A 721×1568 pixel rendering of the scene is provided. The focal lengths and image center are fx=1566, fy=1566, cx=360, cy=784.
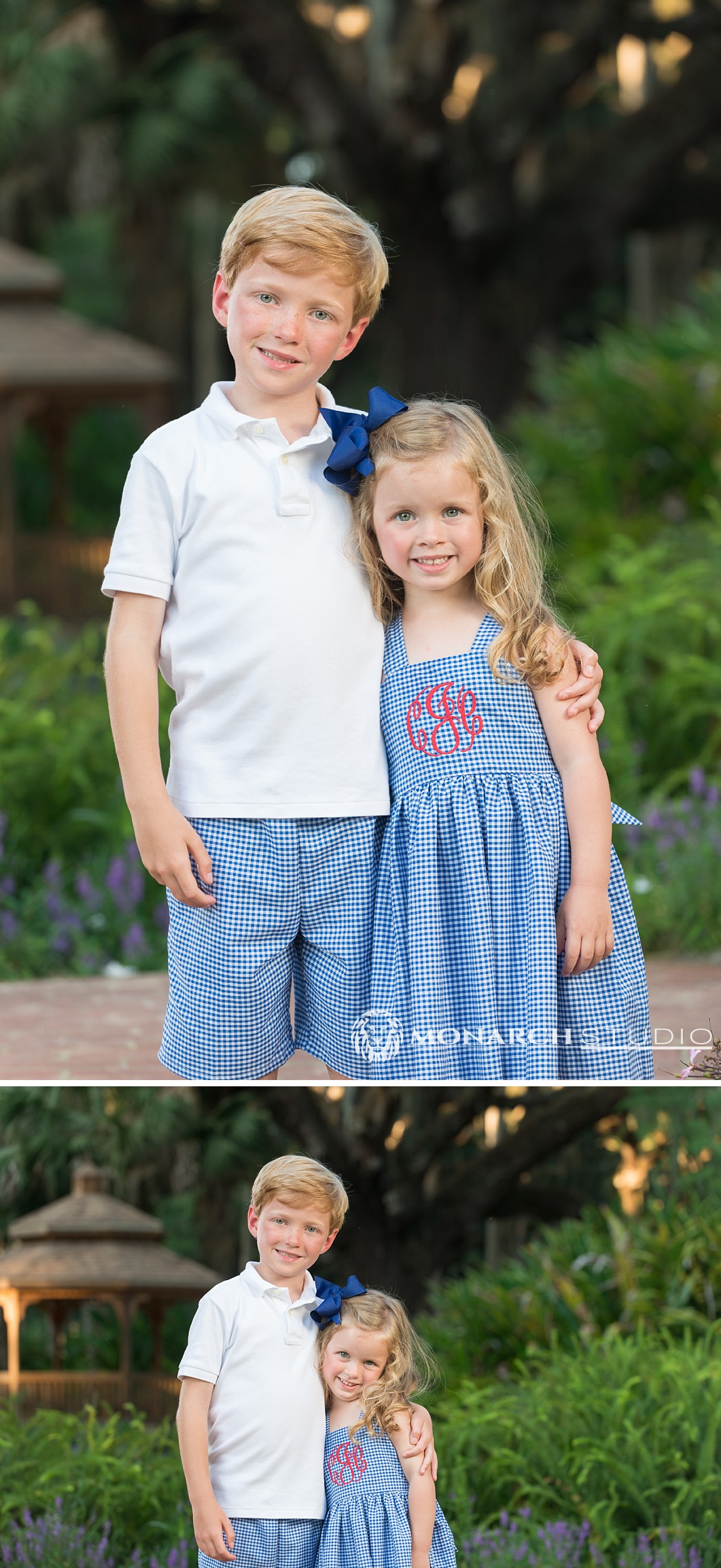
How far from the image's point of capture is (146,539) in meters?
2.36

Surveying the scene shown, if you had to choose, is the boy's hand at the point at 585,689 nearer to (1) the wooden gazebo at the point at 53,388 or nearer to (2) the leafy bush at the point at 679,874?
(2) the leafy bush at the point at 679,874

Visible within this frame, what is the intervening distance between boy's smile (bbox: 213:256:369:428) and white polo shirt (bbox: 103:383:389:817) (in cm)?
8

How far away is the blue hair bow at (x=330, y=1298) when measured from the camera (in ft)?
8.40

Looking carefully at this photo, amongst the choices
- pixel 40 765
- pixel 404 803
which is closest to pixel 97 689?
pixel 40 765

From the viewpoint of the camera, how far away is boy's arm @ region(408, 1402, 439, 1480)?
254 cm

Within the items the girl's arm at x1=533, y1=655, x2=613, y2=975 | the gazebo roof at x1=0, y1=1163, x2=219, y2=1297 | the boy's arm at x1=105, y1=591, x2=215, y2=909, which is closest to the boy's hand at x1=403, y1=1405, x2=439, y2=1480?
the girl's arm at x1=533, y1=655, x2=613, y2=975

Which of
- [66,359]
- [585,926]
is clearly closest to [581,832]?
[585,926]

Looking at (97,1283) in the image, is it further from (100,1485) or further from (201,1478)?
(201,1478)

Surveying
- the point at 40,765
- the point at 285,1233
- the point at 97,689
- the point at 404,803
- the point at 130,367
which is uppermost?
the point at 130,367

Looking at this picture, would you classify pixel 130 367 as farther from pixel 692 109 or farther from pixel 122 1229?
pixel 122 1229

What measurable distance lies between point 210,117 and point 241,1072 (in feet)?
46.3

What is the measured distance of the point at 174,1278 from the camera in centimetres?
410

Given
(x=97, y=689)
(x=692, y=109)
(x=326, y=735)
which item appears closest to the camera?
(x=326, y=735)

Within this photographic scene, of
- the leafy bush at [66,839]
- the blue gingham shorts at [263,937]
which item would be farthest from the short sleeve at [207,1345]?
the leafy bush at [66,839]
